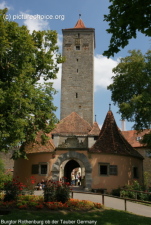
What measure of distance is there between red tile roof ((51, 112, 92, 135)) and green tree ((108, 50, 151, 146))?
5440mm

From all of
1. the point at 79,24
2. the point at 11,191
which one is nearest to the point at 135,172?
the point at 11,191

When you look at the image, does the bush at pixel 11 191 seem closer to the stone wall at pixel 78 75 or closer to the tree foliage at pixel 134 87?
the tree foliage at pixel 134 87

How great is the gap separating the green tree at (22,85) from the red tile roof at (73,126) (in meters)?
9.20

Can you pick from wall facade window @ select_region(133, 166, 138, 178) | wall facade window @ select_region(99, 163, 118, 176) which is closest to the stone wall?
wall facade window @ select_region(133, 166, 138, 178)

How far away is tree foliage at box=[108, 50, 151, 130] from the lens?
20.9 m

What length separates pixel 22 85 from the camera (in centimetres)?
1561

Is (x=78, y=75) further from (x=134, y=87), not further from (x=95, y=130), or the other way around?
(x=134, y=87)

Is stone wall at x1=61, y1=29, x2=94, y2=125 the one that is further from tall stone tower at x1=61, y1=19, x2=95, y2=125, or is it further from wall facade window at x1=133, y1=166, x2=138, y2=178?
wall facade window at x1=133, y1=166, x2=138, y2=178

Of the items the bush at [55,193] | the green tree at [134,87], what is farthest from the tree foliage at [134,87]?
the bush at [55,193]

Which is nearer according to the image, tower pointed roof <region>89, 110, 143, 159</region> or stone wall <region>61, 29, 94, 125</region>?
tower pointed roof <region>89, 110, 143, 159</region>

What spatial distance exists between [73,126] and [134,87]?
8.64m

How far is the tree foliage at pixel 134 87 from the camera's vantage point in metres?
20.9

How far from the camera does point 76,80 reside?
34.6m

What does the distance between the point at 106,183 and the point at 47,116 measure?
6976 mm
